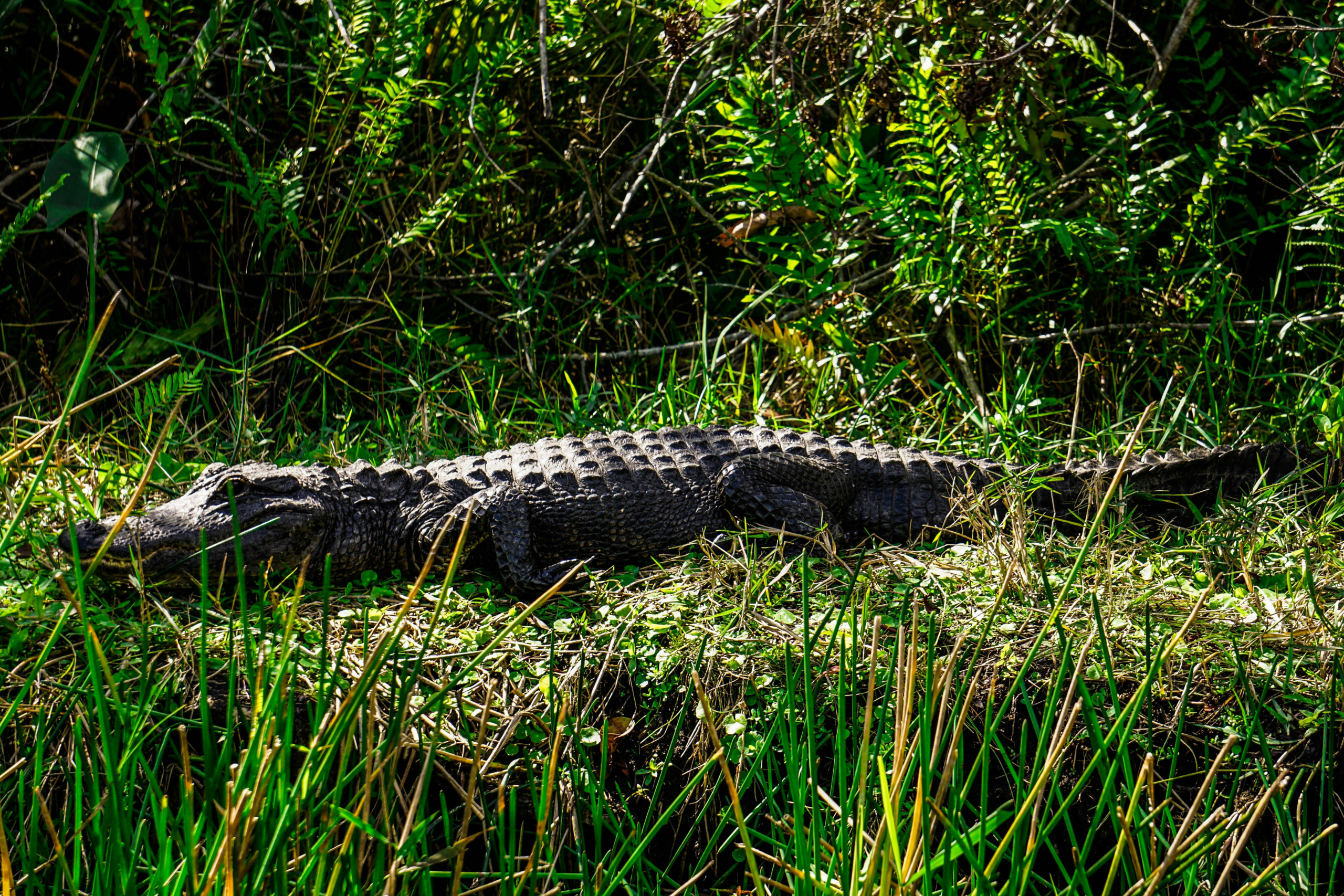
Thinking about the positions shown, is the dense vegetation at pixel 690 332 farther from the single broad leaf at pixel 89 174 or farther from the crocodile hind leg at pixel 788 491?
the crocodile hind leg at pixel 788 491

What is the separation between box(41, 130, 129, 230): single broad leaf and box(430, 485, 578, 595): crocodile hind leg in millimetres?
2206

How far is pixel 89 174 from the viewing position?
422cm

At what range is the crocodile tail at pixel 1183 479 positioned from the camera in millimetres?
3438

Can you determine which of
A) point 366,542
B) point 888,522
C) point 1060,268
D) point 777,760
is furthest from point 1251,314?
point 366,542

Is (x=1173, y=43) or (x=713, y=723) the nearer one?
(x=713, y=723)

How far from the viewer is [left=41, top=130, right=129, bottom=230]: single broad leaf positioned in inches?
164

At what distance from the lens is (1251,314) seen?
4484mm

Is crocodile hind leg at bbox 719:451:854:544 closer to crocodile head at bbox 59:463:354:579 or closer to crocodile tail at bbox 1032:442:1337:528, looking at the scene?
crocodile tail at bbox 1032:442:1337:528

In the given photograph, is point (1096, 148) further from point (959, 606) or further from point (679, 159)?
point (959, 606)

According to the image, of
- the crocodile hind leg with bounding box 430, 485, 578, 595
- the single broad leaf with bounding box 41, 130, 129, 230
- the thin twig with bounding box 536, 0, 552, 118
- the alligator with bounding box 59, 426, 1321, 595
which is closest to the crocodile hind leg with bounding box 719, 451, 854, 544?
the alligator with bounding box 59, 426, 1321, 595

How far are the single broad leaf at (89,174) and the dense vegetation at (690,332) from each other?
0.8 inches

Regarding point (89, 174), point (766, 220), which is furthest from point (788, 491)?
point (89, 174)

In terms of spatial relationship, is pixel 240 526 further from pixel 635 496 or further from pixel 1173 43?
pixel 1173 43

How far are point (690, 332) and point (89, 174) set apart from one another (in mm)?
2667
